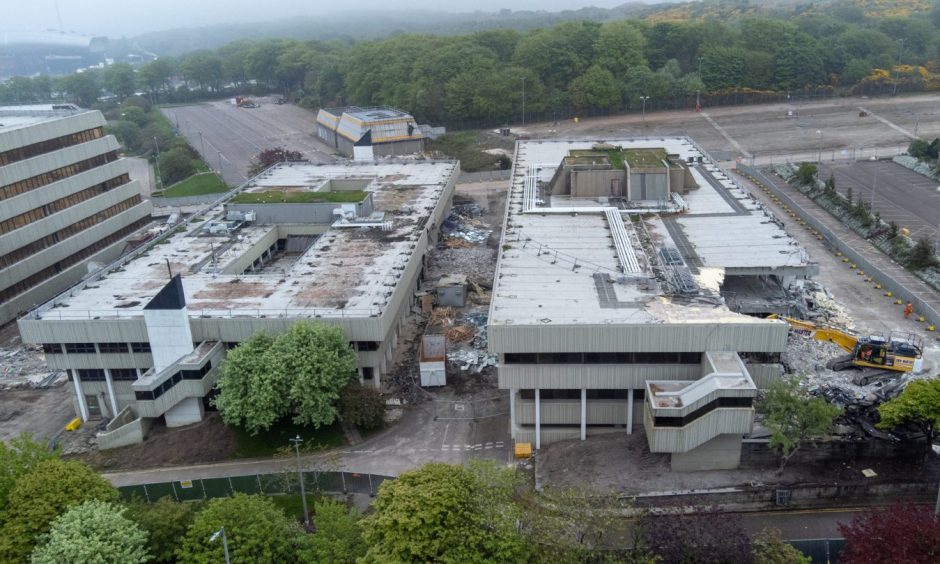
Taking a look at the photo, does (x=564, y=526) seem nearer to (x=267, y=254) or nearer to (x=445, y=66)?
(x=267, y=254)

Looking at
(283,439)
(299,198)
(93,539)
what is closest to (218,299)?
(283,439)

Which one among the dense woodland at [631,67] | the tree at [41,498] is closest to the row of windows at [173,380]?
the tree at [41,498]

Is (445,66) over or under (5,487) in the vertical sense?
Result: over

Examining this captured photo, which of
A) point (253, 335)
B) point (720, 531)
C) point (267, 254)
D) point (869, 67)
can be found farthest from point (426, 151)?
point (720, 531)

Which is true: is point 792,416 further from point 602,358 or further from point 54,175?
point 54,175

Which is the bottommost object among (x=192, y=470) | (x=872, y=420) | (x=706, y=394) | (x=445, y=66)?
(x=192, y=470)

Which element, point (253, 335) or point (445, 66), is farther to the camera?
point (445, 66)

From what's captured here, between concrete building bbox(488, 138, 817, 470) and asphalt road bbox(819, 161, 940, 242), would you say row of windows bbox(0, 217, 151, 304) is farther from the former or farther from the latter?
asphalt road bbox(819, 161, 940, 242)
